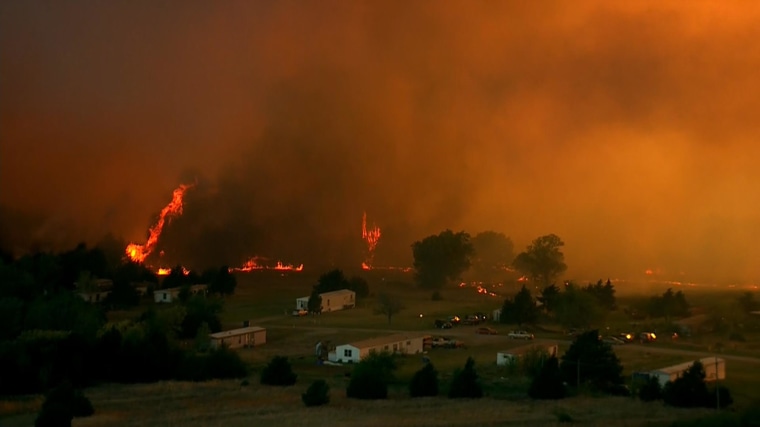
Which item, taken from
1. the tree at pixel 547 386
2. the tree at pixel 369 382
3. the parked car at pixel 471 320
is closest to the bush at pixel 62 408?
the tree at pixel 369 382

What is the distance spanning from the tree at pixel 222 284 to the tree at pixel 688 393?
88.3 feet

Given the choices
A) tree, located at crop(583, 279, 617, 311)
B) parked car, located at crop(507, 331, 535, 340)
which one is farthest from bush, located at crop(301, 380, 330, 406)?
tree, located at crop(583, 279, 617, 311)

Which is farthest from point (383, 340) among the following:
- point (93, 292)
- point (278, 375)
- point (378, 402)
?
Result: point (93, 292)

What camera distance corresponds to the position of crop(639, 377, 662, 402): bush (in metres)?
18.1

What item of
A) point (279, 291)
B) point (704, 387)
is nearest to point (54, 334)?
point (704, 387)

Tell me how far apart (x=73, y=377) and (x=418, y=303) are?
807 inches

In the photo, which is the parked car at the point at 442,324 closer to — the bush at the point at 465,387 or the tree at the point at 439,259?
the bush at the point at 465,387

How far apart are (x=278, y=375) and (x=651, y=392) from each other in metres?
8.59

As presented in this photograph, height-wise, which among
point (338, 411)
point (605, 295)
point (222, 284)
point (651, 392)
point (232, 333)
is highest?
point (222, 284)

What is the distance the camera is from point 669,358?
2334 cm

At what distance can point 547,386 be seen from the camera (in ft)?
60.5

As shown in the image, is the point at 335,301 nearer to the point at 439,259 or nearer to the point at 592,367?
the point at 439,259

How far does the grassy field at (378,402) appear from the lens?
52.4 feet

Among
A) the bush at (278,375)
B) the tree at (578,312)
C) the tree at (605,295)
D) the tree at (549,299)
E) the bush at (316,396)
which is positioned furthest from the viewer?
the tree at (605,295)
